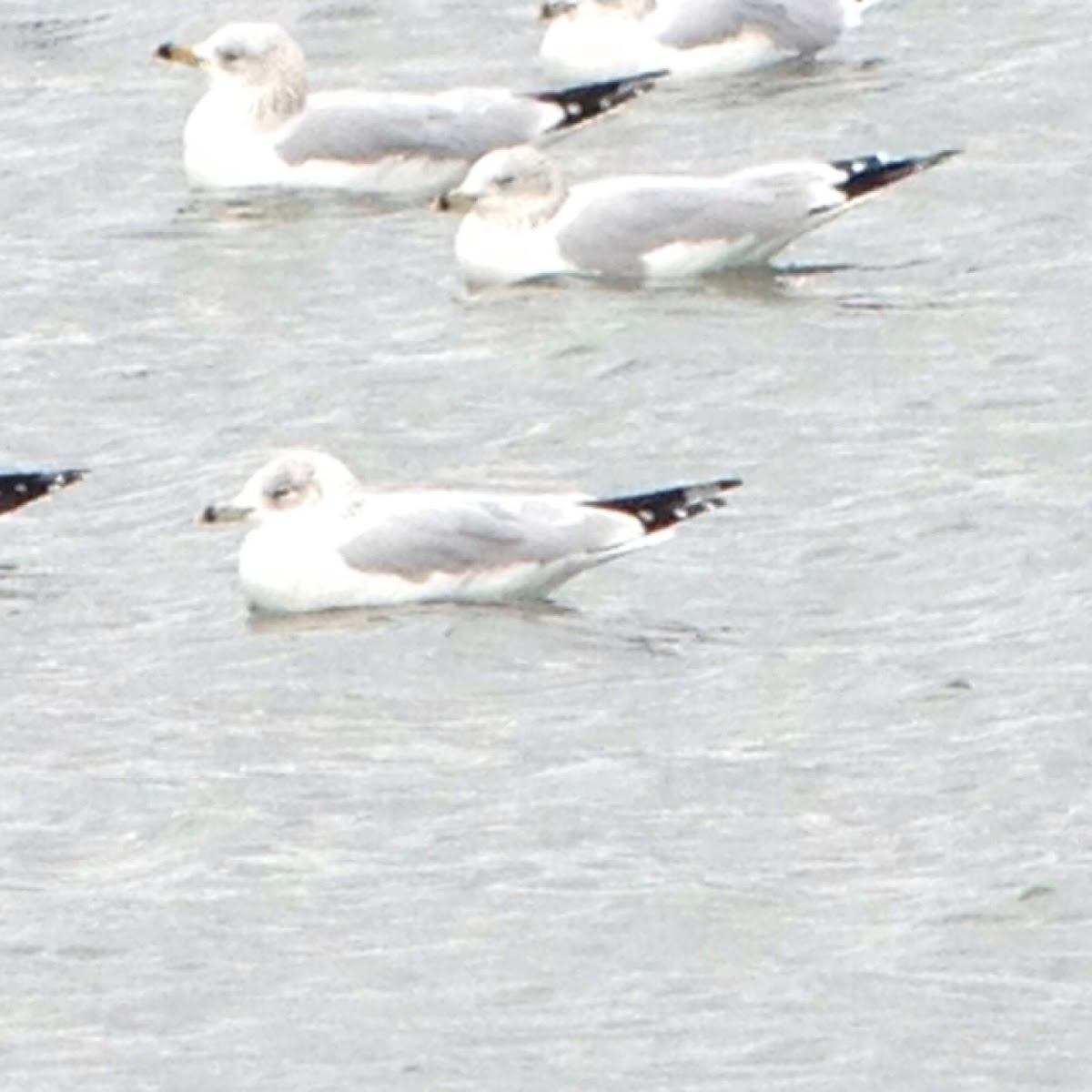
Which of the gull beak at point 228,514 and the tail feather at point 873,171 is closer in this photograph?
the gull beak at point 228,514

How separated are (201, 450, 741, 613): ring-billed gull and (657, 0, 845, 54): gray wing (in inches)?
293

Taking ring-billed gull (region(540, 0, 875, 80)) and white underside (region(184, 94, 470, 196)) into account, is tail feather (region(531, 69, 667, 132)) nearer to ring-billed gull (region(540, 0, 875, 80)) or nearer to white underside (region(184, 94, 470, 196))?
white underside (region(184, 94, 470, 196))

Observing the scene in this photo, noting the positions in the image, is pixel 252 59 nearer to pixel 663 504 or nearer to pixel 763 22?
pixel 763 22

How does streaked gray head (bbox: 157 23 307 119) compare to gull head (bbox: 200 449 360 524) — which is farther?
streaked gray head (bbox: 157 23 307 119)

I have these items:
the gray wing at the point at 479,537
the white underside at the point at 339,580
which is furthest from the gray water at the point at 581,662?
the gray wing at the point at 479,537

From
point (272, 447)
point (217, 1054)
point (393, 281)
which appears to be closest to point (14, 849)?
point (217, 1054)

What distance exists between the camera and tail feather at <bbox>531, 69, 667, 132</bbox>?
2030cm

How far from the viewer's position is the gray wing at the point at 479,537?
14078mm

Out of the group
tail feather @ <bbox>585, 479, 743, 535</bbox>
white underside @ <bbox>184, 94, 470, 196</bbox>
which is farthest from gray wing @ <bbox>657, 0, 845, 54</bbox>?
tail feather @ <bbox>585, 479, 743, 535</bbox>

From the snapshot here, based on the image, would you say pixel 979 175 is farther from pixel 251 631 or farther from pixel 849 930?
pixel 849 930

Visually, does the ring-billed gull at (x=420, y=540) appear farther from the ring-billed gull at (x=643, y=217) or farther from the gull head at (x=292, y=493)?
the ring-billed gull at (x=643, y=217)

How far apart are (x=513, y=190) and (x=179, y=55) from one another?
2633 mm

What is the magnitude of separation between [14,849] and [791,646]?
246cm

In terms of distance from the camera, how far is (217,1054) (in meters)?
10.6
